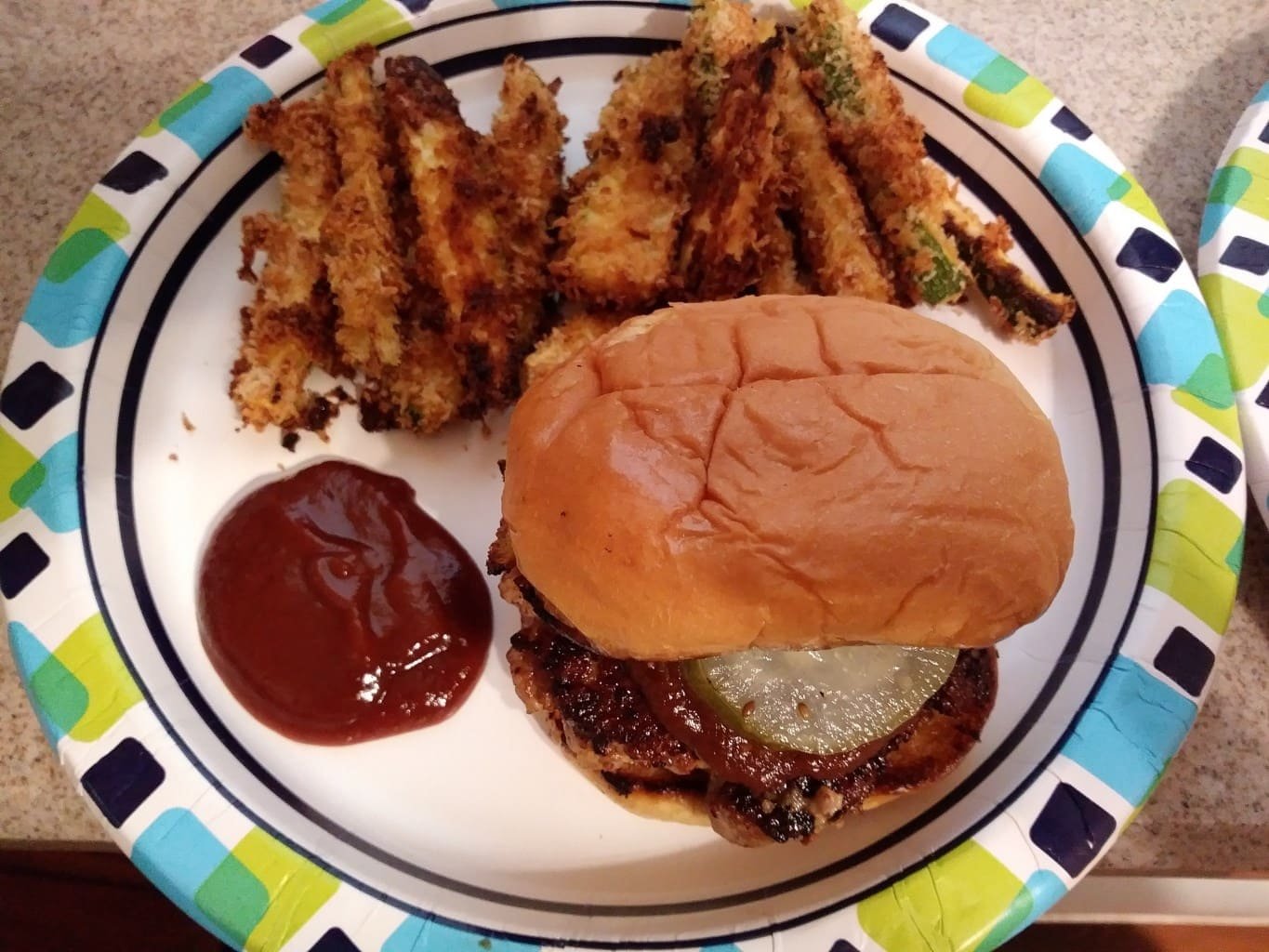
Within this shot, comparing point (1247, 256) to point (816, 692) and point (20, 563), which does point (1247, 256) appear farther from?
point (20, 563)

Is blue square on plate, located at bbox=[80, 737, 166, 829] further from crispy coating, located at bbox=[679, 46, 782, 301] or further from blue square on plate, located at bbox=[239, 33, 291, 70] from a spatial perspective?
blue square on plate, located at bbox=[239, 33, 291, 70]

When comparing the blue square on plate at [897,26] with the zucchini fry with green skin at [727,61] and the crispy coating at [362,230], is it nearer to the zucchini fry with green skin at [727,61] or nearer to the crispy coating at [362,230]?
the zucchini fry with green skin at [727,61]

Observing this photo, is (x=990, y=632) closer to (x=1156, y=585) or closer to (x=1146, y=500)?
(x=1156, y=585)

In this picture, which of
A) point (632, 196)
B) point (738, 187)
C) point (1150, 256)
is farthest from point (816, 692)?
point (1150, 256)

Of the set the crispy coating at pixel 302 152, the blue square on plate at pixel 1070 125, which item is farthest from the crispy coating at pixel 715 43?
the crispy coating at pixel 302 152

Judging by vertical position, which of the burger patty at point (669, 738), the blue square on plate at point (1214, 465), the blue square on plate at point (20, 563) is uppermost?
the blue square on plate at point (1214, 465)

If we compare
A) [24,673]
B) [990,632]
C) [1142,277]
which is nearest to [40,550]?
[24,673]
